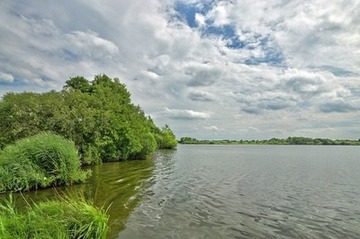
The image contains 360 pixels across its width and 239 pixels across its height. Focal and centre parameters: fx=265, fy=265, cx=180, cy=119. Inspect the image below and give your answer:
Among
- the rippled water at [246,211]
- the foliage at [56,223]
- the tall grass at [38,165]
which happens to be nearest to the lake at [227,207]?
the rippled water at [246,211]

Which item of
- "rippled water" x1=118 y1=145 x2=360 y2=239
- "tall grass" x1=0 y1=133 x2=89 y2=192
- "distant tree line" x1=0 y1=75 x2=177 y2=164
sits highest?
"distant tree line" x1=0 y1=75 x2=177 y2=164

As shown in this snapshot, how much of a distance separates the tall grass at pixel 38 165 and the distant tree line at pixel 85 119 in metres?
11.7

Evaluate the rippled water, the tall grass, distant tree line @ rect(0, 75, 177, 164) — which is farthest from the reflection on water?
distant tree line @ rect(0, 75, 177, 164)

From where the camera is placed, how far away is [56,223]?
7.02m

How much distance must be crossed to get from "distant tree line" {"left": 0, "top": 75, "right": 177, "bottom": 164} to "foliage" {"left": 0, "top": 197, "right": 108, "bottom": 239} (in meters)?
22.4

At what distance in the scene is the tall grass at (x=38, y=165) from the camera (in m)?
15.5

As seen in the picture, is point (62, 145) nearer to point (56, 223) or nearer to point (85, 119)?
point (56, 223)

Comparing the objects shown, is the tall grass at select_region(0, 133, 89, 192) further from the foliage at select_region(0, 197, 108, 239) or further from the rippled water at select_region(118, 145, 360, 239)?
the foliage at select_region(0, 197, 108, 239)

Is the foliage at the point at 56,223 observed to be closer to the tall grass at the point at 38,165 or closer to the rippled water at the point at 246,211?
the rippled water at the point at 246,211

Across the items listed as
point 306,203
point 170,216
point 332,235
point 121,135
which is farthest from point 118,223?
point 121,135

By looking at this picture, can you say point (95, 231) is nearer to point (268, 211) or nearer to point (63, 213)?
point (63, 213)

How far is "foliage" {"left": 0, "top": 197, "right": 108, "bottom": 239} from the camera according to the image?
22.0 ft

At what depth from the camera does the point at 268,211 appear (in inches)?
506

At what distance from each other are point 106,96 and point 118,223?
108ft
